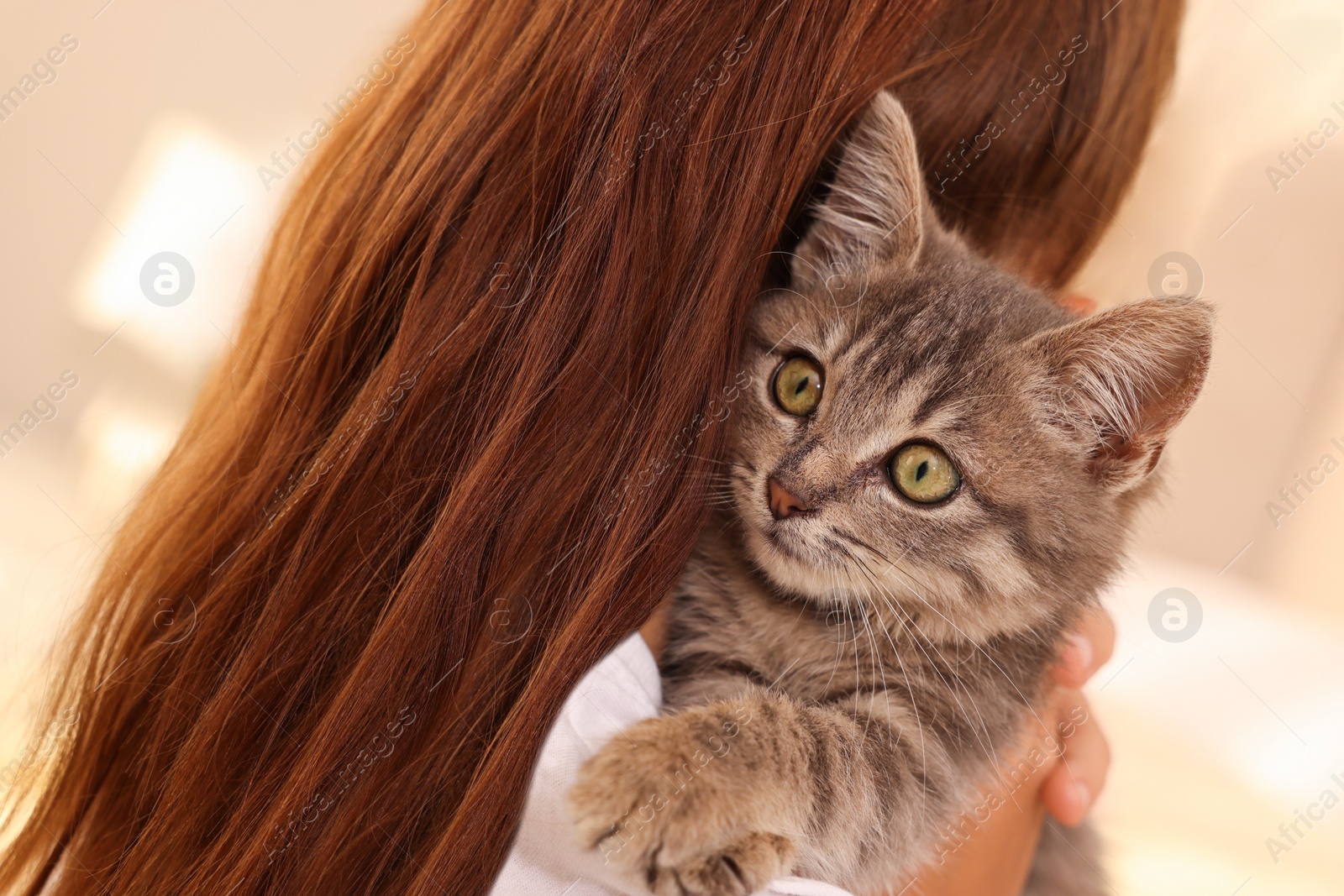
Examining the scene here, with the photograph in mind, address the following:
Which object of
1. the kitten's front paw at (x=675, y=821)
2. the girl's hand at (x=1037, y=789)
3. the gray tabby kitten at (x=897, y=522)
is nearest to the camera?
the kitten's front paw at (x=675, y=821)

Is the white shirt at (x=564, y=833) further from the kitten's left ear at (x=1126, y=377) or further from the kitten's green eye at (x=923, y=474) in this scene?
the kitten's left ear at (x=1126, y=377)

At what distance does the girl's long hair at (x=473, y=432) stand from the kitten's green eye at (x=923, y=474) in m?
0.22

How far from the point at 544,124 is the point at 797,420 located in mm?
426

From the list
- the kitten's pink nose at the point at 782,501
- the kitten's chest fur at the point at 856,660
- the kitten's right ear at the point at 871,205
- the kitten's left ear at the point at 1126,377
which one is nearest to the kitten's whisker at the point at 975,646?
the kitten's chest fur at the point at 856,660

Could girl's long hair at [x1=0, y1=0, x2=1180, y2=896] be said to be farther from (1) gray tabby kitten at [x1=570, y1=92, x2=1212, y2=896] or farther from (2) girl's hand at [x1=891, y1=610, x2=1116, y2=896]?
(2) girl's hand at [x1=891, y1=610, x2=1116, y2=896]

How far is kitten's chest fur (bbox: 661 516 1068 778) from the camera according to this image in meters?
0.98

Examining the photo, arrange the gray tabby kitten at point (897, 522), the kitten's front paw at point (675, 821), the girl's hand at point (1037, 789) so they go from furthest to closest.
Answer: the girl's hand at point (1037, 789) < the gray tabby kitten at point (897, 522) < the kitten's front paw at point (675, 821)

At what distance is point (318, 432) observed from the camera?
2.99ft

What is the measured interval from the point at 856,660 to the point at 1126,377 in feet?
1.44

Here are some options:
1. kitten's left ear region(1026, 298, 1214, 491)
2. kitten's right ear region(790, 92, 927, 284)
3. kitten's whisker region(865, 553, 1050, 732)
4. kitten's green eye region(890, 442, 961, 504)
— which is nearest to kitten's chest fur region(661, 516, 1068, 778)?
kitten's whisker region(865, 553, 1050, 732)

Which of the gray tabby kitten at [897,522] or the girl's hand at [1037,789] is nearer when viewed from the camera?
the gray tabby kitten at [897,522]

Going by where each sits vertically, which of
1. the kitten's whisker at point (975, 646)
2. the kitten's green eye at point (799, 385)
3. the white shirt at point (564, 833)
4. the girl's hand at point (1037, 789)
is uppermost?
the kitten's green eye at point (799, 385)

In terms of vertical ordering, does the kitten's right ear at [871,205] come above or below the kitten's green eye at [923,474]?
above

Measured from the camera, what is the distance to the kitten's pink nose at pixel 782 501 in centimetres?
94
